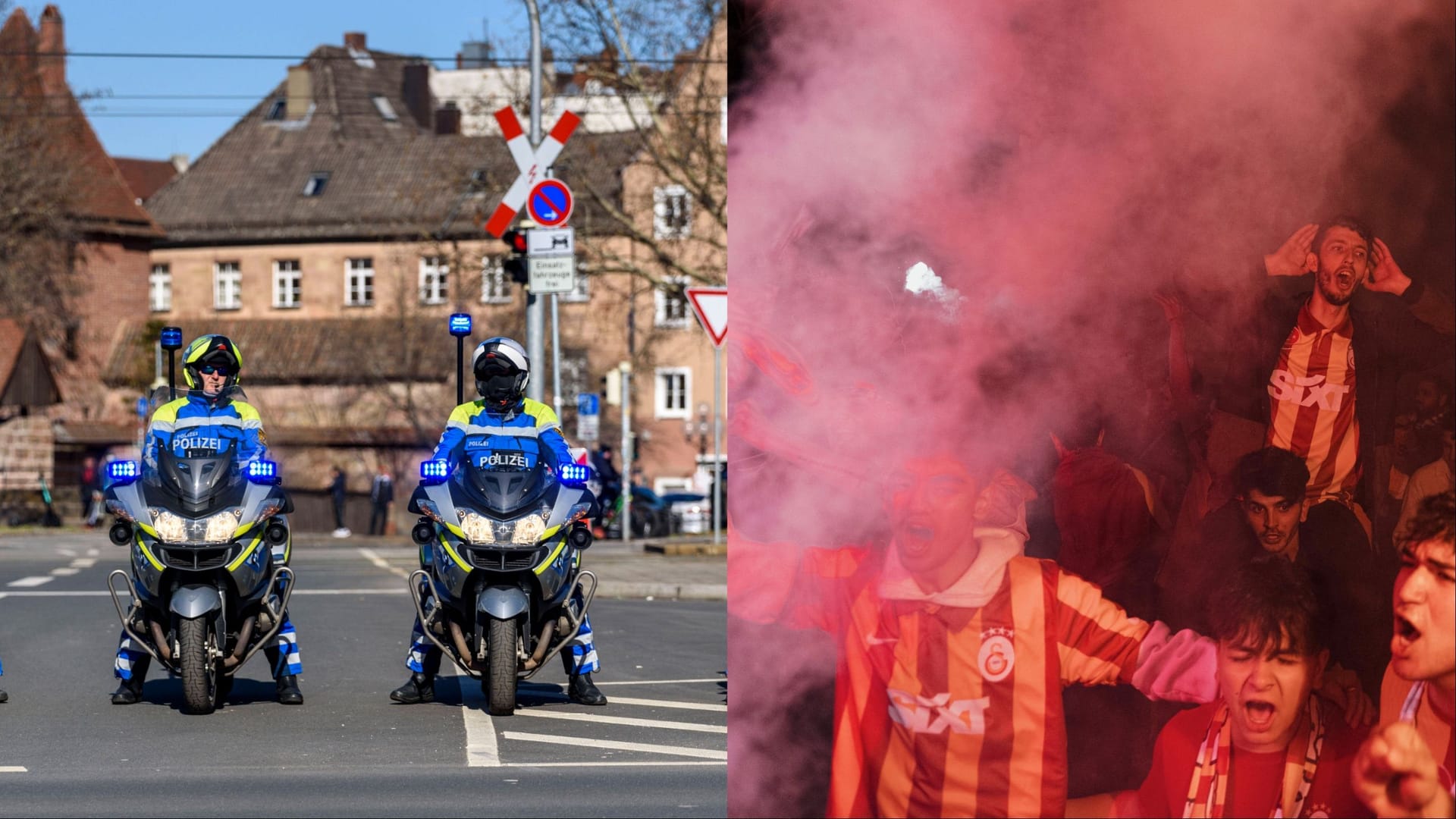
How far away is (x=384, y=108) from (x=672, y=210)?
159 ft

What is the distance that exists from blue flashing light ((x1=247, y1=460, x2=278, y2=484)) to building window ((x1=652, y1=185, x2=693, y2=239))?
71.0 feet

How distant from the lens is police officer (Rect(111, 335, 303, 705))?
10.3 metres

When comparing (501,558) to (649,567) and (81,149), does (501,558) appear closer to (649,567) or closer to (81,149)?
(649,567)

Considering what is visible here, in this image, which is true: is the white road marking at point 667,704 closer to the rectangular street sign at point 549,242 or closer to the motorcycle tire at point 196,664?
the motorcycle tire at point 196,664

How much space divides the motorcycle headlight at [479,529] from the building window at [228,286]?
214 feet

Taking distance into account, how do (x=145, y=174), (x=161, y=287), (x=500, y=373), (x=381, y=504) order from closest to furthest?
(x=500, y=373) → (x=381, y=504) → (x=161, y=287) → (x=145, y=174)

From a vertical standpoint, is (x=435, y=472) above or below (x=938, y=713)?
above

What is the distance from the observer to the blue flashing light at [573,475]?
10.0 metres

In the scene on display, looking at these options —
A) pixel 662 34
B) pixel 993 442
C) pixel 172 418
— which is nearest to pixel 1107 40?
pixel 993 442

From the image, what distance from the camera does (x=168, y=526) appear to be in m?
10.0

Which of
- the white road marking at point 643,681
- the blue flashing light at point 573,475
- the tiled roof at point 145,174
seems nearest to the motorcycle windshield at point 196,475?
the blue flashing light at point 573,475

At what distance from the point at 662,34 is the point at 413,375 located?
3072cm

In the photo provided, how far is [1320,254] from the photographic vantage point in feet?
12.2

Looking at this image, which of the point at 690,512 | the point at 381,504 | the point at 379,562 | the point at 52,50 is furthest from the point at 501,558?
the point at 52,50
